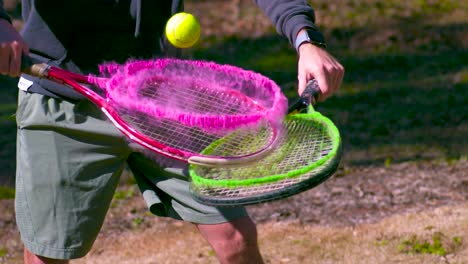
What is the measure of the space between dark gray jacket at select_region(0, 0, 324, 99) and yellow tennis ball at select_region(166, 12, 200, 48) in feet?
0.35

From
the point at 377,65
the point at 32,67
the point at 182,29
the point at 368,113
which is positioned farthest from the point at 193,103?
the point at 377,65

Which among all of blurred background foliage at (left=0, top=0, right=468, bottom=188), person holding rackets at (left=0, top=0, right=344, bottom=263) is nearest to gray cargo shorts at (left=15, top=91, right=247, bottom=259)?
person holding rackets at (left=0, top=0, right=344, bottom=263)

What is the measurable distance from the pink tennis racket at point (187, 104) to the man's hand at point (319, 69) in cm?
10

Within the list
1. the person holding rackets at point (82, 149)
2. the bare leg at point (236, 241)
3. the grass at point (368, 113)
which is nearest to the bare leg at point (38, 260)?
the person holding rackets at point (82, 149)

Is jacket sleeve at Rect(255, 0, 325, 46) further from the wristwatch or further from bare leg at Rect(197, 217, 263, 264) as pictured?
bare leg at Rect(197, 217, 263, 264)

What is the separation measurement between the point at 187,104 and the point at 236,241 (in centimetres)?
49

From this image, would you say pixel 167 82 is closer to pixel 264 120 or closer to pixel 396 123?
pixel 264 120

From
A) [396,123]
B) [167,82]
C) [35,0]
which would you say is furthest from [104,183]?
[396,123]

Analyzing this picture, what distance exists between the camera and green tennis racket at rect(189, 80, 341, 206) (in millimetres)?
2486

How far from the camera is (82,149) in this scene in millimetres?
3152

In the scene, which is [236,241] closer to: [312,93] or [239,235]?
[239,235]

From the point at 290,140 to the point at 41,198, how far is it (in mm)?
917

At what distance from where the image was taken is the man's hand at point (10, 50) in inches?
105

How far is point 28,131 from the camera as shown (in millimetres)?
3176
